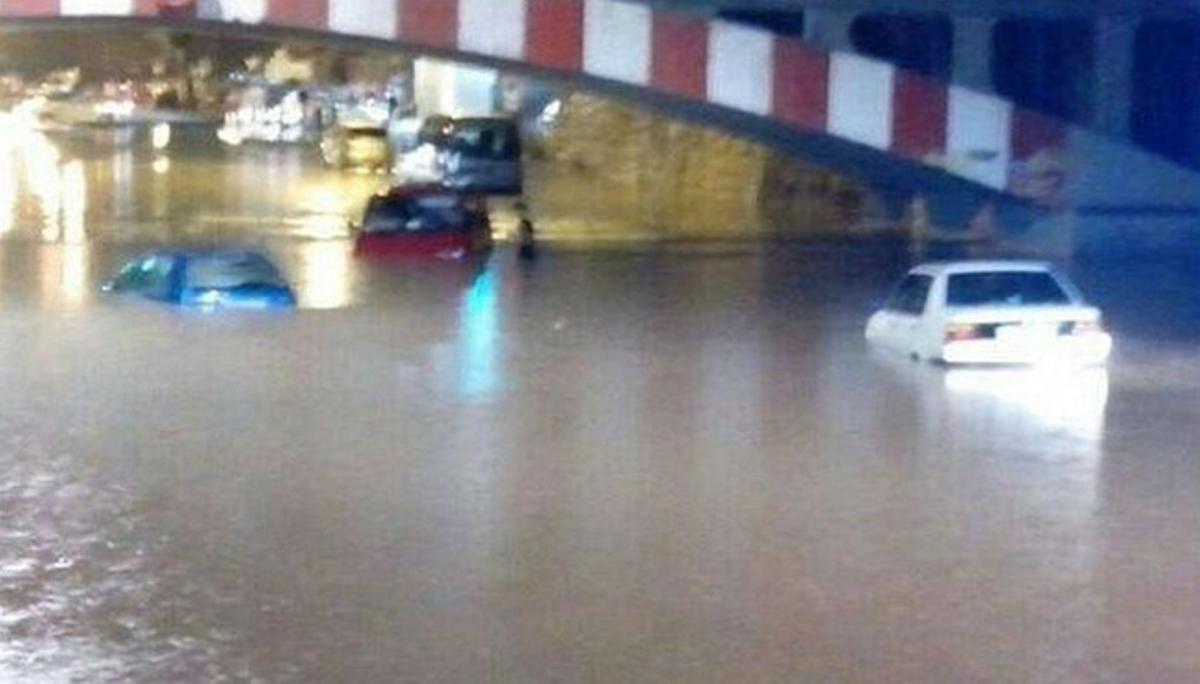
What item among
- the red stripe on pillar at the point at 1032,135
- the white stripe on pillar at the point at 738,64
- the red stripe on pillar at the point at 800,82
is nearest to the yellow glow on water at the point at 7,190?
the white stripe on pillar at the point at 738,64

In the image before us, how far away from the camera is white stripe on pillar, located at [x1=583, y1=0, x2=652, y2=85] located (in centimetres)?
4262

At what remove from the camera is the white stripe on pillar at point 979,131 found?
4438cm

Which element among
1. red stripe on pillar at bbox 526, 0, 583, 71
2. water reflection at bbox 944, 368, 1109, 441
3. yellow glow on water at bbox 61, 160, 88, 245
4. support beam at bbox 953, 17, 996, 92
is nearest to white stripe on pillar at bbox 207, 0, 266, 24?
red stripe on pillar at bbox 526, 0, 583, 71

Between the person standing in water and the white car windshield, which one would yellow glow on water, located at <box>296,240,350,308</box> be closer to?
the person standing in water

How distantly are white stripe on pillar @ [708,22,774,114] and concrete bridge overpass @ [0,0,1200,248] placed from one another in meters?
0.01

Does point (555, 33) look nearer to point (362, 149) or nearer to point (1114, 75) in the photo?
point (1114, 75)

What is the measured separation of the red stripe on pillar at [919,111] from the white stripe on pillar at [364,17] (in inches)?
287

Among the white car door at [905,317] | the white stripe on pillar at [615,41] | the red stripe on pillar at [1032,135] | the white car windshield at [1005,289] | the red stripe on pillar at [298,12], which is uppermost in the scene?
the red stripe on pillar at [298,12]

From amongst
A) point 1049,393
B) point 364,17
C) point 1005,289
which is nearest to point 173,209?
point 364,17

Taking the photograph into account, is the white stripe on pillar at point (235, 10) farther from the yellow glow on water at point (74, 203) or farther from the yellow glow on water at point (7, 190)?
the yellow glow on water at point (7, 190)

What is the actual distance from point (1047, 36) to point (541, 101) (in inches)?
1413

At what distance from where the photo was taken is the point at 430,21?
4191 centimetres

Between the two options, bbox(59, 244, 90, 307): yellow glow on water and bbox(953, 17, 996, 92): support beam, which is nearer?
bbox(59, 244, 90, 307): yellow glow on water

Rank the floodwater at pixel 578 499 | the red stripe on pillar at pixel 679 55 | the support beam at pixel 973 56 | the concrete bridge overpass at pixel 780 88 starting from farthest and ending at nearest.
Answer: the support beam at pixel 973 56
the red stripe on pillar at pixel 679 55
the concrete bridge overpass at pixel 780 88
the floodwater at pixel 578 499
